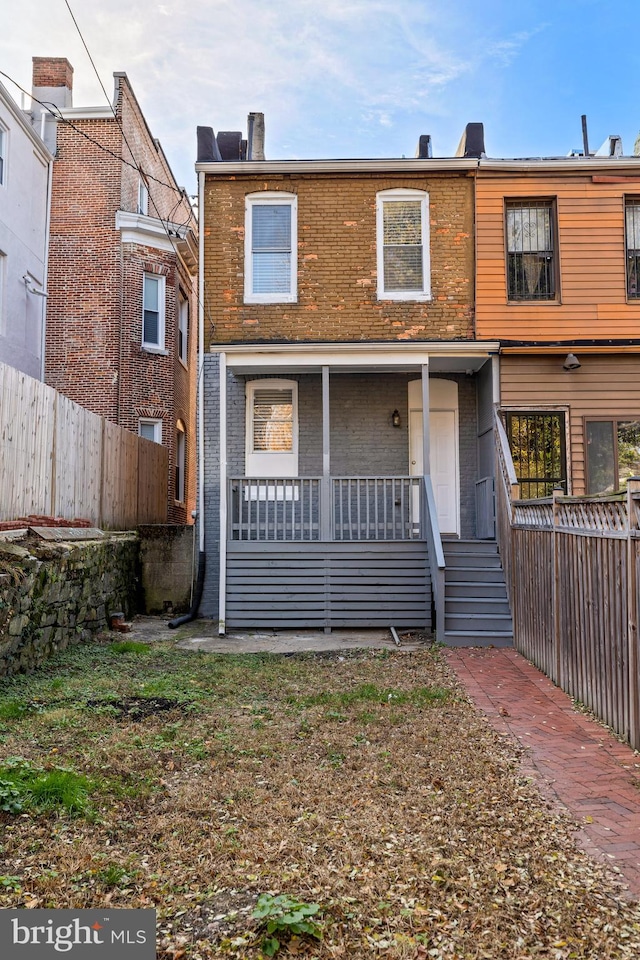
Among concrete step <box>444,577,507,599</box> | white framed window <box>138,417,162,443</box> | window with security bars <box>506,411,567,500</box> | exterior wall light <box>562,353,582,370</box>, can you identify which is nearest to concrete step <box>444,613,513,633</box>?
concrete step <box>444,577,507,599</box>

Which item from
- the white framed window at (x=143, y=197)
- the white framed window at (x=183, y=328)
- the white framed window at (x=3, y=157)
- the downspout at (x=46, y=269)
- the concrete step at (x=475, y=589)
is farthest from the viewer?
the white framed window at (x=143, y=197)

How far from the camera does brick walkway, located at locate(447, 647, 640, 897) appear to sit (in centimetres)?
337

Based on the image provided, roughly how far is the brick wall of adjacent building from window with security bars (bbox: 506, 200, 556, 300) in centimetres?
66

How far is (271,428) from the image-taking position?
11.4 meters

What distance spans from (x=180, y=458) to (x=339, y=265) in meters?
8.08

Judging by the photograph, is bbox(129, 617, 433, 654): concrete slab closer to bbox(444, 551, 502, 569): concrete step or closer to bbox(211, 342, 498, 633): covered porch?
bbox(211, 342, 498, 633): covered porch

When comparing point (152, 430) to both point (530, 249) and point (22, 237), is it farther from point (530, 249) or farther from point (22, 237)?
point (530, 249)

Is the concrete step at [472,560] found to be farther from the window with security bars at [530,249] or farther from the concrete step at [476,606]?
the window with security bars at [530,249]

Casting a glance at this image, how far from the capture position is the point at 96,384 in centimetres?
1552

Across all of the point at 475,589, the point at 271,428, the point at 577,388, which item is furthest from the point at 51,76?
the point at 475,589

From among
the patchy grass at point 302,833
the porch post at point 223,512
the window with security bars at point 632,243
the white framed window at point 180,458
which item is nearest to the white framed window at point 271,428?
the porch post at point 223,512

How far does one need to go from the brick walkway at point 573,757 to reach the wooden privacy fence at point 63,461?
512cm

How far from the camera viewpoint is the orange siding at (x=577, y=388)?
1055 cm

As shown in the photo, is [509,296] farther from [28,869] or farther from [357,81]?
[28,869]
